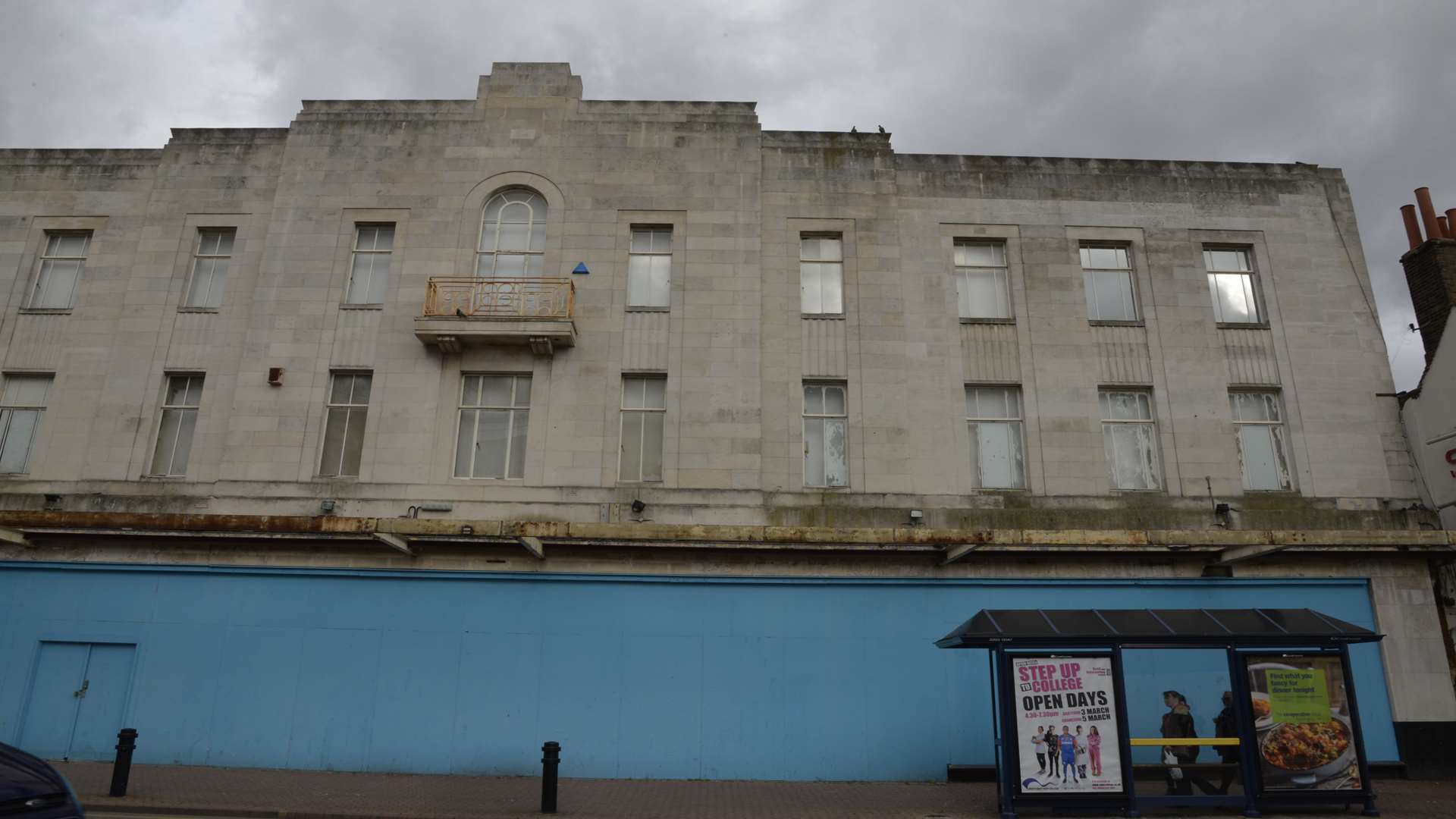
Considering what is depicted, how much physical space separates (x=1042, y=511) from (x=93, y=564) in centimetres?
1821

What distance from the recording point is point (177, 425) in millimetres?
16875

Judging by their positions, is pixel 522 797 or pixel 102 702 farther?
pixel 102 702

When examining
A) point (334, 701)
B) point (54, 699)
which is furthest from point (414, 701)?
point (54, 699)

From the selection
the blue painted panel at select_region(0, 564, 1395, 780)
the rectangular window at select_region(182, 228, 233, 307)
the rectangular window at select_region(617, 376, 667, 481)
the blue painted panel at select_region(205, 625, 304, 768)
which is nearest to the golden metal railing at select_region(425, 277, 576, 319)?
the rectangular window at select_region(617, 376, 667, 481)

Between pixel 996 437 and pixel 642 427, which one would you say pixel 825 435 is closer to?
pixel 996 437

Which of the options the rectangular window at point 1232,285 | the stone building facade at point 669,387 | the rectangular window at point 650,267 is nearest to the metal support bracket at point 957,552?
the stone building facade at point 669,387

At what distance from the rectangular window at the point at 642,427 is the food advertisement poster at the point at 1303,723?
10.3 m

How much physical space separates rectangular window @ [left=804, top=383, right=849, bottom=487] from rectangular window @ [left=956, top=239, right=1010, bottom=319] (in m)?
3.41

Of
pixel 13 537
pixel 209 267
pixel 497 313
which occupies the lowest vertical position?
pixel 13 537

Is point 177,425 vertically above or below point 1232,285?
below

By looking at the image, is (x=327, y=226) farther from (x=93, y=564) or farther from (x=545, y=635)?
(x=545, y=635)

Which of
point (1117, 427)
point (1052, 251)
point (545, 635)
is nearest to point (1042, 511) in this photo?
point (1117, 427)

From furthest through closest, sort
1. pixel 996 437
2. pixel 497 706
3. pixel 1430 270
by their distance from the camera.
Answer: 1. pixel 1430 270
2. pixel 996 437
3. pixel 497 706

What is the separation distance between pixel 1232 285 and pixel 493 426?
1616 cm
